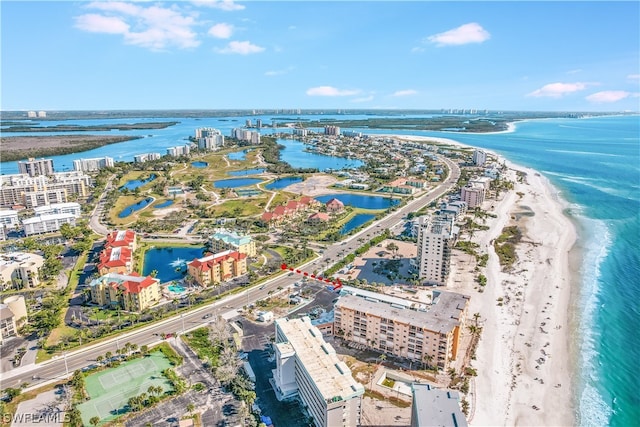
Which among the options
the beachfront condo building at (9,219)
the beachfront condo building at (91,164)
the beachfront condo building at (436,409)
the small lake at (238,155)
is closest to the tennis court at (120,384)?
the beachfront condo building at (436,409)

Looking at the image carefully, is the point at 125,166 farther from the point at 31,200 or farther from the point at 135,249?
the point at 135,249

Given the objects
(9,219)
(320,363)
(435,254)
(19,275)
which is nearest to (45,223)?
(9,219)

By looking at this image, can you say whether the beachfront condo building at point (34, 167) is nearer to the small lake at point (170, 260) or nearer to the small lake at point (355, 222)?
the small lake at point (170, 260)

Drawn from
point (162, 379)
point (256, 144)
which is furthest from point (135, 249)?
point (256, 144)

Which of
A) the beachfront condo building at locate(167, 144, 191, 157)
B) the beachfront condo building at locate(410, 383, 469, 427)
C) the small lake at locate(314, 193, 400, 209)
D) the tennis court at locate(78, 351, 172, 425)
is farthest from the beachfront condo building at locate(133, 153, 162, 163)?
the beachfront condo building at locate(410, 383, 469, 427)

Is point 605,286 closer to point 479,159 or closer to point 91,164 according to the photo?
point 479,159

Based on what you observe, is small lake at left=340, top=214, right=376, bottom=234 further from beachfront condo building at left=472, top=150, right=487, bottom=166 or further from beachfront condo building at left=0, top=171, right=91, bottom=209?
beachfront condo building at left=472, top=150, right=487, bottom=166
